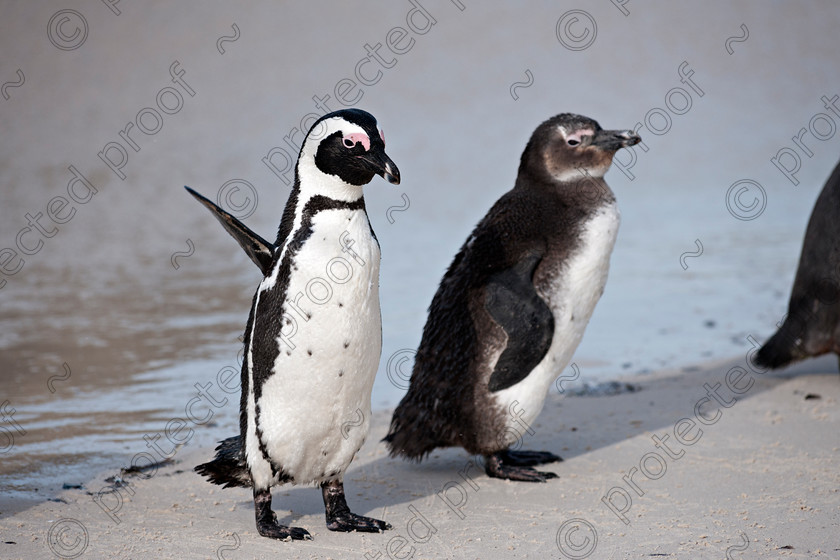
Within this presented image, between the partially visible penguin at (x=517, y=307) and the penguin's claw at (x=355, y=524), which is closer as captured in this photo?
the penguin's claw at (x=355, y=524)

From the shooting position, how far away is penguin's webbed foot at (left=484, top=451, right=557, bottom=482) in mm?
3590

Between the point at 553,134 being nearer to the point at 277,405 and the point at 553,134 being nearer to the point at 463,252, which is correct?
the point at 463,252

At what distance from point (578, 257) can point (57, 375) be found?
2.87 m

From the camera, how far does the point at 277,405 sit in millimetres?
2904

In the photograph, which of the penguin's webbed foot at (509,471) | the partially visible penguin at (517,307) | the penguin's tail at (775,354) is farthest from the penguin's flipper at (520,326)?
the penguin's tail at (775,354)

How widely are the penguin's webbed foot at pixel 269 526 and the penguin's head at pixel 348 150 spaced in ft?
3.29

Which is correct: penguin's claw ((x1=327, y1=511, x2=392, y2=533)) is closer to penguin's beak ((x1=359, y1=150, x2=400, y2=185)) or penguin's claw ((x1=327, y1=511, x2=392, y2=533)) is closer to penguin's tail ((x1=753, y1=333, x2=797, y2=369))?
penguin's beak ((x1=359, y1=150, x2=400, y2=185))

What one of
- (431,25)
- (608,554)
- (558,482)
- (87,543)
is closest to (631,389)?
(558,482)

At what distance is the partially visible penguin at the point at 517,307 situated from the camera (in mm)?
3521

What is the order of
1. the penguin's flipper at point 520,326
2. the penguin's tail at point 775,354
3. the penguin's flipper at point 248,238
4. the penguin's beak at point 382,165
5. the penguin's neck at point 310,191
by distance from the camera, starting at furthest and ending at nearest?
1. the penguin's tail at point 775,354
2. the penguin's flipper at point 520,326
3. the penguin's flipper at point 248,238
4. the penguin's neck at point 310,191
5. the penguin's beak at point 382,165

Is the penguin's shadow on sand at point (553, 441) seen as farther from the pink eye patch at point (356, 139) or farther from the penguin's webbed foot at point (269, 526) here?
the pink eye patch at point (356, 139)

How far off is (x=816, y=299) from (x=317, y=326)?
280 cm

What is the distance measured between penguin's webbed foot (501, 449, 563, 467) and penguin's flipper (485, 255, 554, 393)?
377mm

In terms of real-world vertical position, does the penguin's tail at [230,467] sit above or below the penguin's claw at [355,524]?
below
